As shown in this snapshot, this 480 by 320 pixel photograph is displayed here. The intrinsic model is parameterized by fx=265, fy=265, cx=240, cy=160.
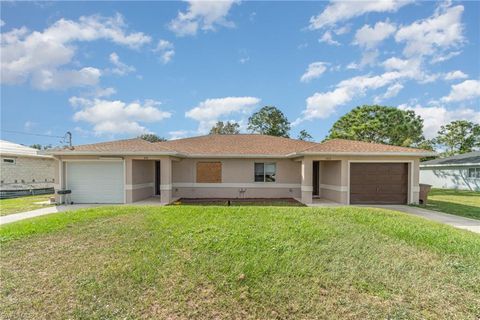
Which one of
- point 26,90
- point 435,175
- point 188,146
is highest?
point 26,90

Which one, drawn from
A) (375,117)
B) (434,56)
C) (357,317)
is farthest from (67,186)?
(375,117)

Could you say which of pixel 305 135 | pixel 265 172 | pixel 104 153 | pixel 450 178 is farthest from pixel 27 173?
pixel 450 178

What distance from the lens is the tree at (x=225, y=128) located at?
42938 millimetres

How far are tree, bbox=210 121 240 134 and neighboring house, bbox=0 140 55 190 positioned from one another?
78.8 feet

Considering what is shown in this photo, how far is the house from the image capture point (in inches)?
543

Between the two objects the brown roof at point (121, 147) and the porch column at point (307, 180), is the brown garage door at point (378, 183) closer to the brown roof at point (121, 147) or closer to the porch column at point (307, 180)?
the porch column at point (307, 180)

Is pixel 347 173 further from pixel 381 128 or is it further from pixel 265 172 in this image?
pixel 381 128

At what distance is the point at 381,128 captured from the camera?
32.1 m

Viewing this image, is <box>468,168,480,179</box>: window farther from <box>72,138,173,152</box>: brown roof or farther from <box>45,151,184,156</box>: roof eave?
<box>72,138,173,152</box>: brown roof

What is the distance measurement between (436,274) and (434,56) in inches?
671

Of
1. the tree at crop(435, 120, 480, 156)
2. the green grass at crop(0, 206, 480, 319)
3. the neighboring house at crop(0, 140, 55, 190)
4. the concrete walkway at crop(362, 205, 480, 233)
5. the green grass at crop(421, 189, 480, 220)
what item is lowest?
the green grass at crop(421, 189, 480, 220)

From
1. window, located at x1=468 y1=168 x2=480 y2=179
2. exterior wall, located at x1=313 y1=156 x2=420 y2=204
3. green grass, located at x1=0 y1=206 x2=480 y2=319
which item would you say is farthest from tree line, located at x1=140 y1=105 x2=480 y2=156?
green grass, located at x1=0 y1=206 x2=480 y2=319

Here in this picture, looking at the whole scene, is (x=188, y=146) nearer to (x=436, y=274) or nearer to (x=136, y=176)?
(x=136, y=176)

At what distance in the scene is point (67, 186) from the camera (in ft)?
47.0
